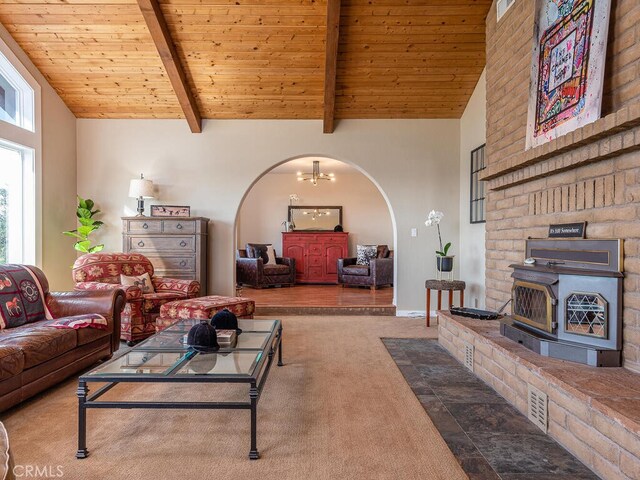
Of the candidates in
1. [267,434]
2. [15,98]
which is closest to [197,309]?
[267,434]

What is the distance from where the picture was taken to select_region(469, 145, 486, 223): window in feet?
15.8

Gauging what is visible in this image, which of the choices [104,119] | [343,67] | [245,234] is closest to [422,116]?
[343,67]

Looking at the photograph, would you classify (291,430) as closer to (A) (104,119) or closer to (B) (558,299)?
(B) (558,299)

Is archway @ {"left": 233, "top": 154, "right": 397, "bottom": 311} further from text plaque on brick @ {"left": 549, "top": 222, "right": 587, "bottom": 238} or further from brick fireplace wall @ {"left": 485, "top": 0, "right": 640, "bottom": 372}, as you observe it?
text plaque on brick @ {"left": 549, "top": 222, "right": 587, "bottom": 238}

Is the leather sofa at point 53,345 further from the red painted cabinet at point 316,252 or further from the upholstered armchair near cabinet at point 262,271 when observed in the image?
the red painted cabinet at point 316,252

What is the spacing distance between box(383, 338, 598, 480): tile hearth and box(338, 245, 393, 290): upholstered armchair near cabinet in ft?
14.8

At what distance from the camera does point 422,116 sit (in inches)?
215

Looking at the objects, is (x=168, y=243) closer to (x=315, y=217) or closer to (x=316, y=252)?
(x=316, y=252)

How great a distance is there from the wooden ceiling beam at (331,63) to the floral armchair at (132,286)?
2.66 metres

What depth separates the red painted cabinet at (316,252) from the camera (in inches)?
349

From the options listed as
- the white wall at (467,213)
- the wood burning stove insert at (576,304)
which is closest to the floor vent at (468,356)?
the wood burning stove insert at (576,304)

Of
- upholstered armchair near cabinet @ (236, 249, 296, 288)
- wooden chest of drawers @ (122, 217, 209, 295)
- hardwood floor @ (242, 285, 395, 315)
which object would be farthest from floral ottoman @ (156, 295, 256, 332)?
upholstered armchair near cabinet @ (236, 249, 296, 288)

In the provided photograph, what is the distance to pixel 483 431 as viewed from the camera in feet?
6.96

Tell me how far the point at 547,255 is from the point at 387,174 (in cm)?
307
